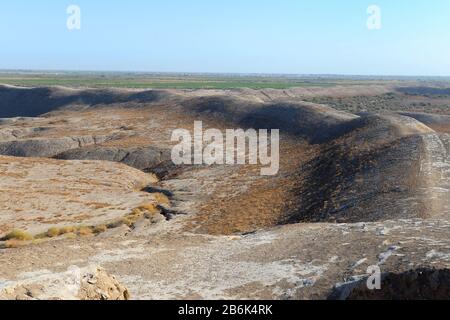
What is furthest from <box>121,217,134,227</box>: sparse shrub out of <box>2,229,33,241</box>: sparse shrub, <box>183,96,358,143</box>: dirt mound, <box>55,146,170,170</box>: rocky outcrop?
<box>183,96,358,143</box>: dirt mound

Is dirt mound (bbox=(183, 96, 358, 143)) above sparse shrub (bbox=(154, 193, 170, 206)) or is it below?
above

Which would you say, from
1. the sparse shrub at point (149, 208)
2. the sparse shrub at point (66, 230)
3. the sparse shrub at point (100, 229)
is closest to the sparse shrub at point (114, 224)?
the sparse shrub at point (100, 229)

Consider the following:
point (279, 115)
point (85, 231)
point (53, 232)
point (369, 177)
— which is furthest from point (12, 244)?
point (279, 115)

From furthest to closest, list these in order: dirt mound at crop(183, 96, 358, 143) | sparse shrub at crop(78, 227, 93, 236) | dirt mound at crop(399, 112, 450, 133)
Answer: dirt mound at crop(399, 112, 450, 133) → dirt mound at crop(183, 96, 358, 143) → sparse shrub at crop(78, 227, 93, 236)

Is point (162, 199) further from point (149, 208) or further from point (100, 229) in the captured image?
point (100, 229)

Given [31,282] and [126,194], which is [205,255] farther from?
[126,194]

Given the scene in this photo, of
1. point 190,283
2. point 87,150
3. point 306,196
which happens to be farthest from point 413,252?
point 87,150

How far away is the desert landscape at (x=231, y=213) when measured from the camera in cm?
1310

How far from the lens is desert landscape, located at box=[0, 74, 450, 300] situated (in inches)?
516

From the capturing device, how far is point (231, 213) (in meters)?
28.0

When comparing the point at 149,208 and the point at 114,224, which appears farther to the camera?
the point at 149,208

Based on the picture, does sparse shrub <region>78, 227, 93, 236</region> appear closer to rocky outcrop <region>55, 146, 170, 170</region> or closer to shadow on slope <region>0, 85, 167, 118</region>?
rocky outcrop <region>55, 146, 170, 170</region>

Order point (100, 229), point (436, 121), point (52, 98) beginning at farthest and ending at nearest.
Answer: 1. point (52, 98)
2. point (436, 121)
3. point (100, 229)

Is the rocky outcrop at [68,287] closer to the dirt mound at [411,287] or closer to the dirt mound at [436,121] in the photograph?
the dirt mound at [411,287]
